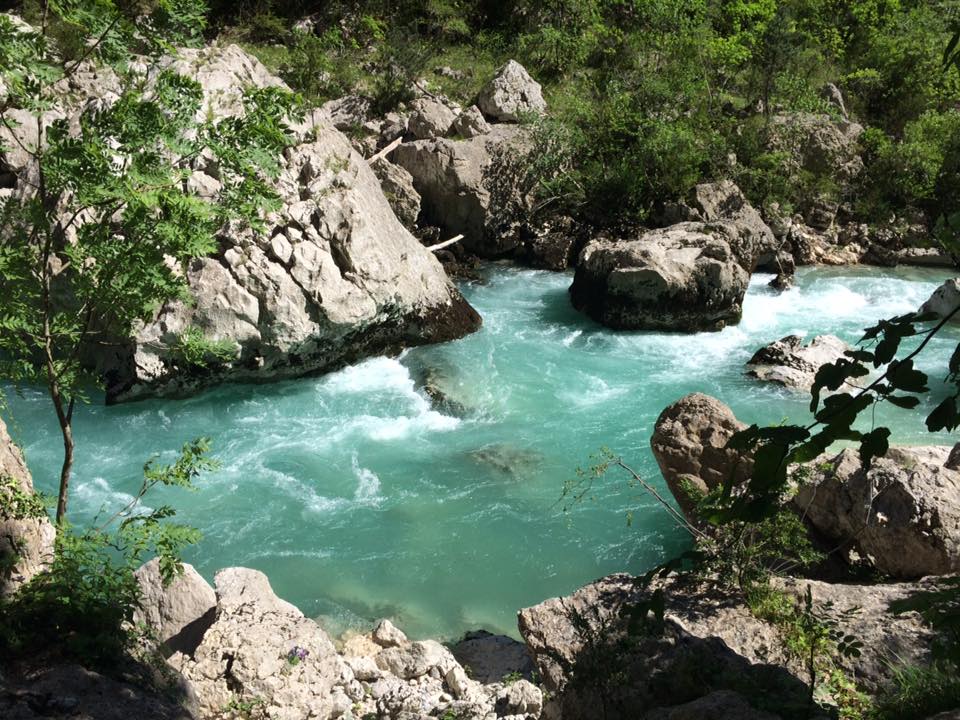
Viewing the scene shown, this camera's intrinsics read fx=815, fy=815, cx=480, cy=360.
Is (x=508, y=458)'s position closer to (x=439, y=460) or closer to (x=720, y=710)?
(x=439, y=460)

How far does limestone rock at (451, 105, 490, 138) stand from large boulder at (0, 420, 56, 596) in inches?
540

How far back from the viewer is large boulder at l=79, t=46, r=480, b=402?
34.2 feet

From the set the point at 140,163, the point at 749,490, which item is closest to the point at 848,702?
the point at 749,490

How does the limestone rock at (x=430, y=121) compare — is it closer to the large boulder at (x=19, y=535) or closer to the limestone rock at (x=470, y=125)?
the limestone rock at (x=470, y=125)

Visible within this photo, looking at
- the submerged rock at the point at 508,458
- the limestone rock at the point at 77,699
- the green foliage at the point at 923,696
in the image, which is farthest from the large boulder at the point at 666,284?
the limestone rock at the point at 77,699

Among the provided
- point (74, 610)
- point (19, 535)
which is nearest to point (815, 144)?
point (19, 535)

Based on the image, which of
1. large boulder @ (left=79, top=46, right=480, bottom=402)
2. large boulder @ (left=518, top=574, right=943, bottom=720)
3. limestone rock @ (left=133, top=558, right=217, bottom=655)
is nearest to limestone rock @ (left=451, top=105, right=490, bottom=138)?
large boulder @ (left=79, top=46, right=480, bottom=402)

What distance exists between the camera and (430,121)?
17.3m

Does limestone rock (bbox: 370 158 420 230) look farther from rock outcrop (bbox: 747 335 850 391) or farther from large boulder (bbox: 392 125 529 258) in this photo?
rock outcrop (bbox: 747 335 850 391)

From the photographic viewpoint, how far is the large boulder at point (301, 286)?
10430mm

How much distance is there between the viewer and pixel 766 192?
17109 millimetres

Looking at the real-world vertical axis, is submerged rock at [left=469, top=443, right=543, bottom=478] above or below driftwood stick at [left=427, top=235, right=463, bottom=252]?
below

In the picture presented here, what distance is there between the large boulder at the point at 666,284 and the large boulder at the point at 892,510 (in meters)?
7.05

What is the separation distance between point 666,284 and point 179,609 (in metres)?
9.68
